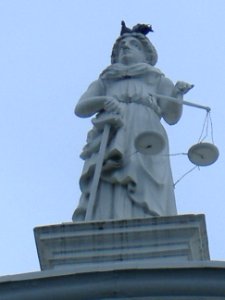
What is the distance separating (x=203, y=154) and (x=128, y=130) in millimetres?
1165

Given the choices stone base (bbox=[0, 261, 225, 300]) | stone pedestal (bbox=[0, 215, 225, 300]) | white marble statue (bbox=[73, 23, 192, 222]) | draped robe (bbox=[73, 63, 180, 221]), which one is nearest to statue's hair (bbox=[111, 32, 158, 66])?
white marble statue (bbox=[73, 23, 192, 222])

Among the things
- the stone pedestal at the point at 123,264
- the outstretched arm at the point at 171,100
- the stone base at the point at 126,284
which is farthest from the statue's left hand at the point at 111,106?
the stone base at the point at 126,284

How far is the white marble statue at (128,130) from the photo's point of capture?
51.5 feet

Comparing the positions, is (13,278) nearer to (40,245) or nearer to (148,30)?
(40,245)

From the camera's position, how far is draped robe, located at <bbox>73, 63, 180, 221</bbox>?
617 inches

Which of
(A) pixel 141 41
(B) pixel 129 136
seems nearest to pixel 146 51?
(A) pixel 141 41

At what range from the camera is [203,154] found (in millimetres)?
15734

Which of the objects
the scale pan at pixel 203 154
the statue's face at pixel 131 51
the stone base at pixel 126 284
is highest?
the statue's face at pixel 131 51

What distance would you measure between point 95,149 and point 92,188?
29.2 inches

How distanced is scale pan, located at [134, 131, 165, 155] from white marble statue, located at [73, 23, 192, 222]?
31cm

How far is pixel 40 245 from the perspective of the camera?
14.8 meters

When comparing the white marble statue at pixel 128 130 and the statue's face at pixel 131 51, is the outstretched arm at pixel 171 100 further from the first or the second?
the statue's face at pixel 131 51

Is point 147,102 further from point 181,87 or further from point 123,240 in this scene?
point 123,240

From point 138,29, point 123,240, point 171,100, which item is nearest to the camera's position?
point 123,240
